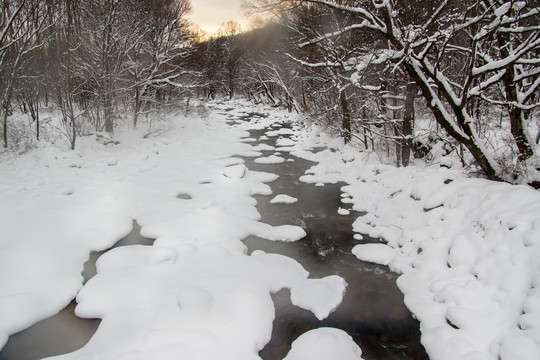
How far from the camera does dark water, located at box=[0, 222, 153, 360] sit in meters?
3.04

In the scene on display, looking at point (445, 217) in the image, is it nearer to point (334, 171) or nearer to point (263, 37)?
point (334, 171)

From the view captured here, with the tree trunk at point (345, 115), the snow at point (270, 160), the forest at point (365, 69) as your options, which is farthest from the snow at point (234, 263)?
the tree trunk at point (345, 115)

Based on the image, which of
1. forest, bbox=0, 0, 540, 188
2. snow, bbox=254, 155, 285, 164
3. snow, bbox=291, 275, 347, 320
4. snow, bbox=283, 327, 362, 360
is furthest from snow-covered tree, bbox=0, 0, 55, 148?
snow, bbox=283, 327, 362, 360

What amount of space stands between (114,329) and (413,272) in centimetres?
381

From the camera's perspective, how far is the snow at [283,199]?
22.6ft

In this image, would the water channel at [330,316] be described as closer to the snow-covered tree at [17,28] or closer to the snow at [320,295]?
the snow at [320,295]

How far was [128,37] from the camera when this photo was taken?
35.2ft

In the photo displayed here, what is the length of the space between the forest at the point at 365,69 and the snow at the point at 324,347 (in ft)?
12.0

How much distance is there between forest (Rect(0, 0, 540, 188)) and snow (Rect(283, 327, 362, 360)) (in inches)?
144

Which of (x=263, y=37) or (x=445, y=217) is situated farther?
(x=263, y=37)

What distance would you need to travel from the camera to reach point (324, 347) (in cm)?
309

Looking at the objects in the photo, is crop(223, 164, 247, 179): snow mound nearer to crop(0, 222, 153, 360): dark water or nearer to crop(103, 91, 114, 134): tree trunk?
crop(0, 222, 153, 360): dark water

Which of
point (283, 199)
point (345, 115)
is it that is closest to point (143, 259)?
point (283, 199)

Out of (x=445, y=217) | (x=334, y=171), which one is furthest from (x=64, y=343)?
(x=334, y=171)
